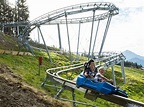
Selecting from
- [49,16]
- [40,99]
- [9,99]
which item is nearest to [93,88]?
[40,99]

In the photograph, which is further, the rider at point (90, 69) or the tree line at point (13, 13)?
the tree line at point (13, 13)

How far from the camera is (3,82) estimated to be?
12836mm

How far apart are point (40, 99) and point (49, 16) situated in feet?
99.5

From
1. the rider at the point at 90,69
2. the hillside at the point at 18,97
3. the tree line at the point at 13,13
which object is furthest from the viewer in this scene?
the tree line at the point at 13,13

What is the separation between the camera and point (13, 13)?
251 ft

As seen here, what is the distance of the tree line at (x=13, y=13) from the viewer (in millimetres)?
72188

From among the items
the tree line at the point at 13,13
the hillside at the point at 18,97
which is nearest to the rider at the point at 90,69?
the hillside at the point at 18,97

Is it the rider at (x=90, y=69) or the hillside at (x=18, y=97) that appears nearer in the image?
the hillside at (x=18, y=97)

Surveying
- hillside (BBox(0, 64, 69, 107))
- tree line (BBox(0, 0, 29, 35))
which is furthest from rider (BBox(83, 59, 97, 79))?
tree line (BBox(0, 0, 29, 35))

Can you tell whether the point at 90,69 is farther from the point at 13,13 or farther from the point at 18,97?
the point at 13,13

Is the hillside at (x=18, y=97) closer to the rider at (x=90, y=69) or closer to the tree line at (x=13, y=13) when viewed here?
the rider at (x=90, y=69)

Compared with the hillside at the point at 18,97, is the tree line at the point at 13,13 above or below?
above

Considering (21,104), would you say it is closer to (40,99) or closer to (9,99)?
(9,99)

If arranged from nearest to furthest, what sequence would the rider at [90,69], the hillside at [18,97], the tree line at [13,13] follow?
the hillside at [18,97] < the rider at [90,69] < the tree line at [13,13]
